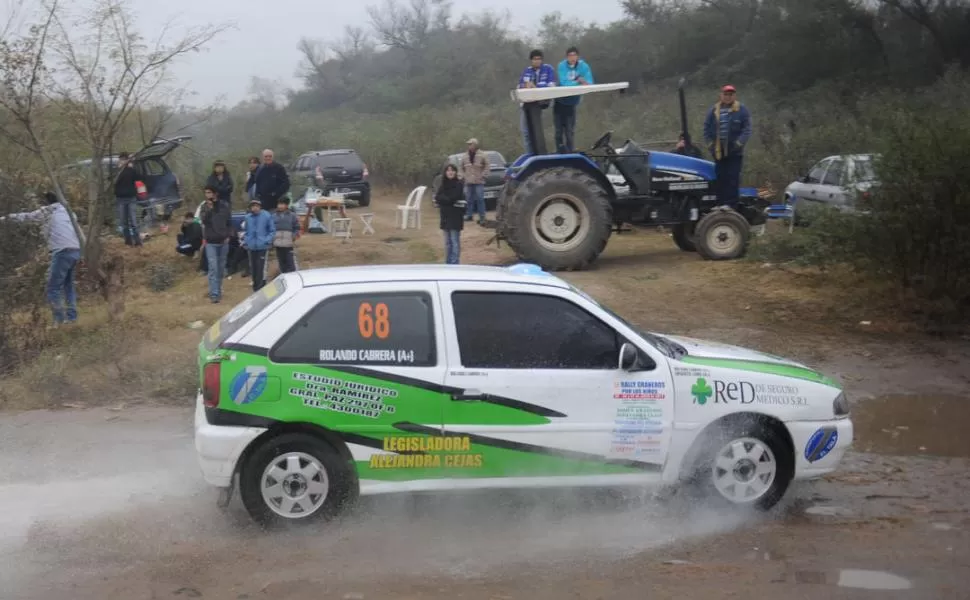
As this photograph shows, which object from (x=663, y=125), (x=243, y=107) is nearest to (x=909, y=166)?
(x=663, y=125)

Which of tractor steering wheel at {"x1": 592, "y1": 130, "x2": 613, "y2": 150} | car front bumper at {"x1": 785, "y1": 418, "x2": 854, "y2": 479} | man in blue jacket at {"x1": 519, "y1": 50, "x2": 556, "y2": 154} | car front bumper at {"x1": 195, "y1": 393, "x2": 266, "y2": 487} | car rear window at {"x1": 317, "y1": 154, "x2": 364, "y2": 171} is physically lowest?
car front bumper at {"x1": 785, "y1": 418, "x2": 854, "y2": 479}

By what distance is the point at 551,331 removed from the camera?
598cm

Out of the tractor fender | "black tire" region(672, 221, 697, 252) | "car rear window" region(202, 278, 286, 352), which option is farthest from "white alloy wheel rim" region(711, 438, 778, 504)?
"black tire" region(672, 221, 697, 252)

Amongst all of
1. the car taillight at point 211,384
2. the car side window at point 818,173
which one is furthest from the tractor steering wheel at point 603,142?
the car taillight at point 211,384

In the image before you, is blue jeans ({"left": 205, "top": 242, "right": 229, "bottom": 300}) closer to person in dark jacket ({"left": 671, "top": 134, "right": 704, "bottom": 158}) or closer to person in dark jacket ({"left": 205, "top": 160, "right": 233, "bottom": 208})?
person in dark jacket ({"left": 205, "top": 160, "right": 233, "bottom": 208})

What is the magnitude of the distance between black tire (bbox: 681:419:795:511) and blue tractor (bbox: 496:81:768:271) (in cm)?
813

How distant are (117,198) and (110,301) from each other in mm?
5713

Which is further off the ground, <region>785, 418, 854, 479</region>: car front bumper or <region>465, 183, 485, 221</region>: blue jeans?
<region>465, 183, 485, 221</region>: blue jeans

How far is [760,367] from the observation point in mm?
6227

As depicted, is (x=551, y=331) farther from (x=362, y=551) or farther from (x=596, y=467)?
(x=362, y=551)

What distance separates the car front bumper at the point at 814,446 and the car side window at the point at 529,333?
4.08 feet

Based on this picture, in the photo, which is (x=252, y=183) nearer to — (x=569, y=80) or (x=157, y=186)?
(x=157, y=186)

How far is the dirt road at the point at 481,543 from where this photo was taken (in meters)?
5.18

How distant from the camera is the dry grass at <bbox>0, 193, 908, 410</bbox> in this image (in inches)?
363
